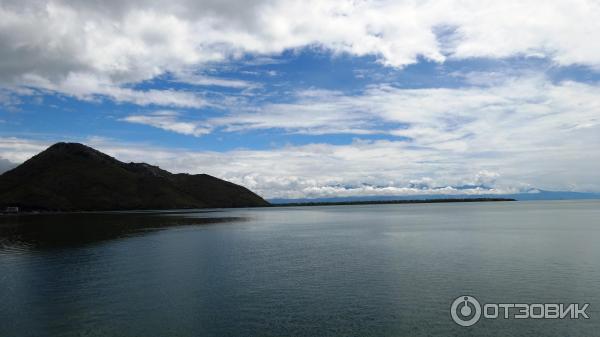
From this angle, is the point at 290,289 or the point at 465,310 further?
the point at 290,289

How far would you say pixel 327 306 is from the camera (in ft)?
128

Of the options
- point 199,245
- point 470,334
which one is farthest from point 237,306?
point 199,245

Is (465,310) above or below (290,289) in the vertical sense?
below

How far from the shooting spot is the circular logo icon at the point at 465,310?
34.8 m

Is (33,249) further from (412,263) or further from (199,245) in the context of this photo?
(412,263)

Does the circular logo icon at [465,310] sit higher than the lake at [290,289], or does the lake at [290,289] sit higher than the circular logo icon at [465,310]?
the lake at [290,289]

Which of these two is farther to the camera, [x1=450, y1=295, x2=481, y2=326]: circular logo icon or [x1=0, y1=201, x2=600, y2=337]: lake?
[x1=450, y1=295, x2=481, y2=326]: circular logo icon

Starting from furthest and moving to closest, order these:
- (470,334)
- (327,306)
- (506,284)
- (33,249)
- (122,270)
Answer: (33,249) < (122,270) < (506,284) < (327,306) < (470,334)

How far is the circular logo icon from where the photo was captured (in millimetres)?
34812

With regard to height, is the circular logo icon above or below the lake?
below

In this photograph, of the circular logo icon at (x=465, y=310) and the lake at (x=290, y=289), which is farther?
the circular logo icon at (x=465, y=310)

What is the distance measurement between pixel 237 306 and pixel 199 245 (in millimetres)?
54575

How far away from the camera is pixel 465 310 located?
122 ft

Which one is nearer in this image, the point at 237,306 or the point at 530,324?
the point at 530,324
